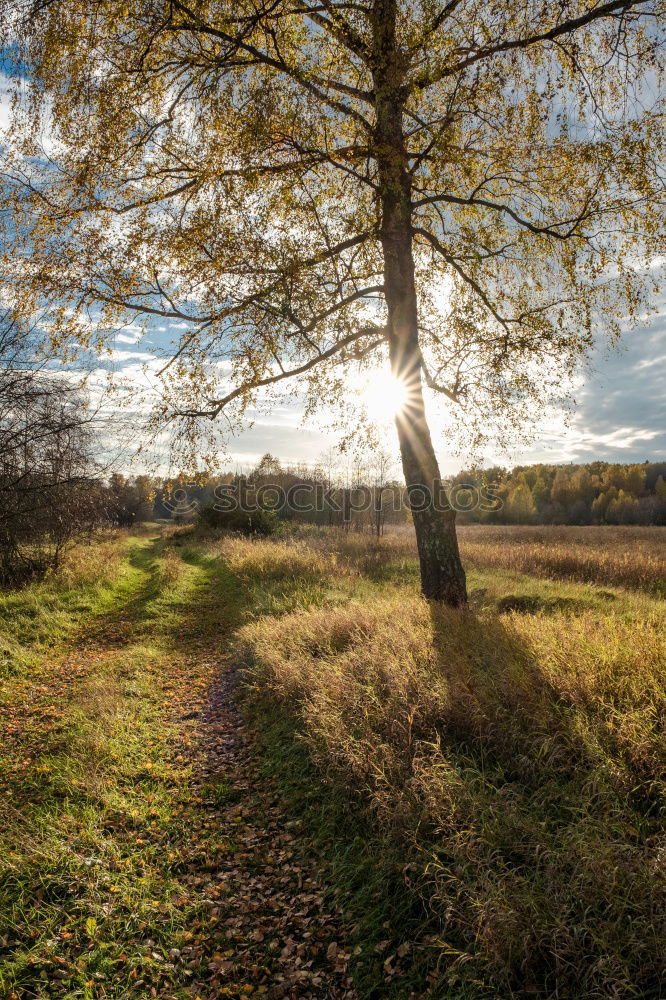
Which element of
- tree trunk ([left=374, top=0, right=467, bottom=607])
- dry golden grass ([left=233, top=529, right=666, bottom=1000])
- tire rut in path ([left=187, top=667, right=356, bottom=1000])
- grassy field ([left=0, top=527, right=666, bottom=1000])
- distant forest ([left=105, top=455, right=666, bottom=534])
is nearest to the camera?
dry golden grass ([left=233, top=529, right=666, bottom=1000])

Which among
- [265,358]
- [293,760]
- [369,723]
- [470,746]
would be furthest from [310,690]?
[265,358]

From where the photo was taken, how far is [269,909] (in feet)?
11.2

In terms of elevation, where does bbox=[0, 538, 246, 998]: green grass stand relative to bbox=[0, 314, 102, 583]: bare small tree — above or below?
below

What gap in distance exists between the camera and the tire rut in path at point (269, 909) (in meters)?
2.88

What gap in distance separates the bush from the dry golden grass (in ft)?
82.0

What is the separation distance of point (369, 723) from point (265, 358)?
5.87m

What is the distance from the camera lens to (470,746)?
409 cm

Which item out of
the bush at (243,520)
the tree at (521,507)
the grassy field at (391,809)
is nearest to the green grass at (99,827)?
the grassy field at (391,809)

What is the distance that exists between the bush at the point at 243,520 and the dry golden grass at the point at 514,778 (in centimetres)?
2498

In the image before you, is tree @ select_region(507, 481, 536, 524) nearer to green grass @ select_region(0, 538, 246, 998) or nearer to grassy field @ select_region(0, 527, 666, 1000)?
grassy field @ select_region(0, 527, 666, 1000)

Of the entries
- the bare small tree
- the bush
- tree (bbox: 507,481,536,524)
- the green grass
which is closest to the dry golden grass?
the green grass

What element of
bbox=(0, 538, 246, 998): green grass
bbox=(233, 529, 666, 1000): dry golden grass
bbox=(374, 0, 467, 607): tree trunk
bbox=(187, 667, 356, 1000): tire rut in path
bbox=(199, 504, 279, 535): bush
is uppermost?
bbox=(374, 0, 467, 607): tree trunk

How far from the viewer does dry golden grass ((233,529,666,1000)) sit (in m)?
2.42

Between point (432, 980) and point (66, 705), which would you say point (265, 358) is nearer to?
point (66, 705)
